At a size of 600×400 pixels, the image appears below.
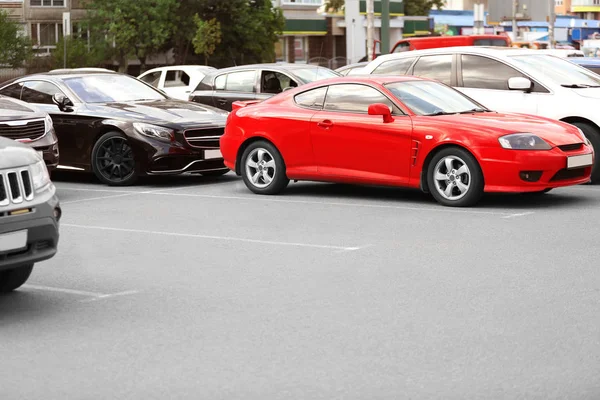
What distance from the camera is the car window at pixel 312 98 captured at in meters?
14.3

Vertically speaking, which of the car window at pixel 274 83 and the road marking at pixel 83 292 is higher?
the car window at pixel 274 83

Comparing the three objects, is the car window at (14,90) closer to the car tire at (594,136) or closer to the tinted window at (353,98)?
the tinted window at (353,98)

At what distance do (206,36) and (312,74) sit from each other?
3745 centimetres

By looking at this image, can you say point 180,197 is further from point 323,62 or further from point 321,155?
point 323,62

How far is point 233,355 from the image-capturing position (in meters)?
6.44

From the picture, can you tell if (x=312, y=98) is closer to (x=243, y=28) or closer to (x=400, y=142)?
(x=400, y=142)

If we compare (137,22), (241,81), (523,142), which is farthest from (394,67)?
(137,22)

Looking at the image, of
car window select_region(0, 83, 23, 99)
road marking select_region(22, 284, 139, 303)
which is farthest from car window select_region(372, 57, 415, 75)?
road marking select_region(22, 284, 139, 303)

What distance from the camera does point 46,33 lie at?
A: 200 feet

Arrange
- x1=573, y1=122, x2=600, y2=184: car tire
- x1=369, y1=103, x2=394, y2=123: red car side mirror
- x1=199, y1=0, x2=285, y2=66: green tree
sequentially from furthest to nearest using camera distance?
x1=199, y1=0, x2=285, y2=66: green tree < x1=573, y1=122, x2=600, y2=184: car tire < x1=369, y1=103, x2=394, y2=123: red car side mirror

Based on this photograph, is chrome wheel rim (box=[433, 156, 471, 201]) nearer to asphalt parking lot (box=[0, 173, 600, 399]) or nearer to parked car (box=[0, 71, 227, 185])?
asphalt parking lot (box=[0, 173, 600, 399])

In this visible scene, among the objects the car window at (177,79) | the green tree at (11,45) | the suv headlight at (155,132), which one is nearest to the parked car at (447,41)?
the car window at (177,79)

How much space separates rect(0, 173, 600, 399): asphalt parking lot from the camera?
19.4 ft

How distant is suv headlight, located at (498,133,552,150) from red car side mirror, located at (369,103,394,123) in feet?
4.17
